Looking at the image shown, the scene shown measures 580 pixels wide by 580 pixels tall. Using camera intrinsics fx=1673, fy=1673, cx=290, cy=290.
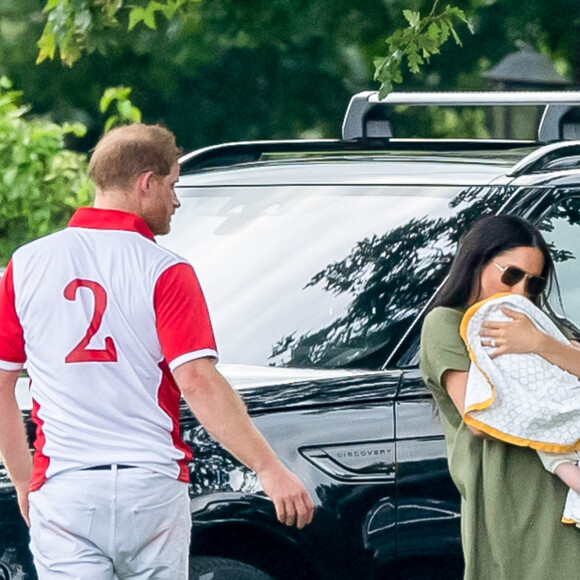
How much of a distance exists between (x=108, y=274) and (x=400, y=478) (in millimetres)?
1088

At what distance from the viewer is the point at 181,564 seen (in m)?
3.78

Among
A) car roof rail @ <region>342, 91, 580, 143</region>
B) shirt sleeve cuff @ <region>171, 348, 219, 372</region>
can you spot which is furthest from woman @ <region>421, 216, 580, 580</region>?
car roof rail @ <region>342, 91, 580, 143</region>

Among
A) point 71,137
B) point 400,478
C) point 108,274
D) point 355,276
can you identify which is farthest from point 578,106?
point 71,137

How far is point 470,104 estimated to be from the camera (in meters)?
5.38

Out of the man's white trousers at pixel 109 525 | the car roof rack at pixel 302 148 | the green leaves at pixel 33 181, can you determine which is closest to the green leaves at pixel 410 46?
the car roof rack at pixel 302 148

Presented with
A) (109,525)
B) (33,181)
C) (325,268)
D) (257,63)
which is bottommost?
(257,63)

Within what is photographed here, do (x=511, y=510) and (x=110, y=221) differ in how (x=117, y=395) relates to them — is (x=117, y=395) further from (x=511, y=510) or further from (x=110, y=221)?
(x=511, y=510)

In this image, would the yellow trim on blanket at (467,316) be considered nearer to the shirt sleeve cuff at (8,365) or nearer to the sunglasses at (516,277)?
the sunglasses at (516,277)

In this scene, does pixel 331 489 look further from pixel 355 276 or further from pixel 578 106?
pixel 578 106

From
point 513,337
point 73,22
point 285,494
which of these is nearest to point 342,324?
point 513,337

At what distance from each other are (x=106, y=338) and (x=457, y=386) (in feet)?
2.66

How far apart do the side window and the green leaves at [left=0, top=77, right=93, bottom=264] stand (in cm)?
395

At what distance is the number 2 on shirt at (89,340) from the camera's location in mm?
3656

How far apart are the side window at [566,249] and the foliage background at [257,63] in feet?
24.1
